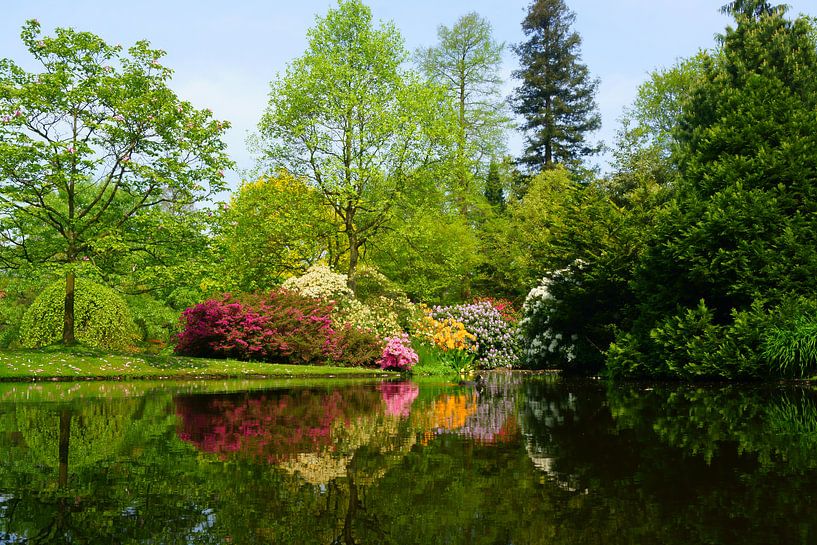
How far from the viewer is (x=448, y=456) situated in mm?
5590

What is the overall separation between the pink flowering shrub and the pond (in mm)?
11035

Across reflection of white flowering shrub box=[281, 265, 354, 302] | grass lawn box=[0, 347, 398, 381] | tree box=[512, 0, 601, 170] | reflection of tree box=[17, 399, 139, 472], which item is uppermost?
tree box=[512, 0, 601, 170]

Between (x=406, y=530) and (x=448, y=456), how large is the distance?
2.21 m

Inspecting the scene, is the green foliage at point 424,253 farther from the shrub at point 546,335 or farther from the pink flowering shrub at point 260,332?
the pink flowering shrub at point 260,332

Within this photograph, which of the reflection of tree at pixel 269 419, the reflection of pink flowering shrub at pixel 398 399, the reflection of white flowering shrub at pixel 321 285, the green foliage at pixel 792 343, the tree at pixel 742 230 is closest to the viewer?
the reflection of tree at pixel 269 419

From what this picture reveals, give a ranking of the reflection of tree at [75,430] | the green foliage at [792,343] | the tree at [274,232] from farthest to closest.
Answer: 1. the tree at [274,232]
2. the green foliage at [792,343]
3. the reflection of tree at [75,430]

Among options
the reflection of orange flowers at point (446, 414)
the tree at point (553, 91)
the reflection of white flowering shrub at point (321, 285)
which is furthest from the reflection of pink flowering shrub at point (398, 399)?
the tree at point (553, 91)

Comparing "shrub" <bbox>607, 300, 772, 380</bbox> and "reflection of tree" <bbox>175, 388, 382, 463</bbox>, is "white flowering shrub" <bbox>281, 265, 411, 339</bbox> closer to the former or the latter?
"shrub" <bbox>607, 300, 772, 380</bbox>

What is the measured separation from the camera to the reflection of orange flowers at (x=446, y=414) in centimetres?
748

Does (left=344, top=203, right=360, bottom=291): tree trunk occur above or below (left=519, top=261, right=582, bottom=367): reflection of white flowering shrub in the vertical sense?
above

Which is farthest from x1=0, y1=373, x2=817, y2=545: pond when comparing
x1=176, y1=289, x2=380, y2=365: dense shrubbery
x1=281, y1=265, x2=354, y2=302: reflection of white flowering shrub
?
x1=281, y1=265, x2=354, y2=302: reflection of white flowering shrub

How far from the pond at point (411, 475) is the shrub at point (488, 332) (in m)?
16.4

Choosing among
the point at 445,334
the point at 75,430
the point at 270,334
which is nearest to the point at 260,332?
the point at 270,334

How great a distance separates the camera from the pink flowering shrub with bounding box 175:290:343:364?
20703 mm
